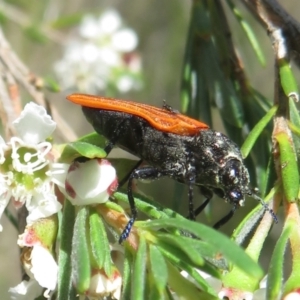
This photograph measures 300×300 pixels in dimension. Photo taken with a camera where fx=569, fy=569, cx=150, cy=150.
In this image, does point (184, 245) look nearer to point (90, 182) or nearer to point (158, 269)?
point (158, 269)

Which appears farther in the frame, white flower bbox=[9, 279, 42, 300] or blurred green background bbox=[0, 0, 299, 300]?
blurred green background bbox=[0, 0, 299, 300]

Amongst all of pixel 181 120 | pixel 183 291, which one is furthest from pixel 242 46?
pixel 183 291

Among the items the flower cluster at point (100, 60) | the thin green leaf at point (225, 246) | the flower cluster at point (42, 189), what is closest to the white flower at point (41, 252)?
the flower cluster at point (42, 189)

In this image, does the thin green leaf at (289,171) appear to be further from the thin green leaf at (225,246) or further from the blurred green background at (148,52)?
the blurred green background at (148,52)

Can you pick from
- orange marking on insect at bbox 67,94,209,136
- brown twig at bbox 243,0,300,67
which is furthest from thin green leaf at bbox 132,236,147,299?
brown twig at bbox 243,0,300,67

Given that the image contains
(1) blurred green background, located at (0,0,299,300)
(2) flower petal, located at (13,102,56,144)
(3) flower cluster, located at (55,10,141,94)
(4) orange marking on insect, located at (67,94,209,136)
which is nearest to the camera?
(2) flower petal, located at (13,102,56,144)

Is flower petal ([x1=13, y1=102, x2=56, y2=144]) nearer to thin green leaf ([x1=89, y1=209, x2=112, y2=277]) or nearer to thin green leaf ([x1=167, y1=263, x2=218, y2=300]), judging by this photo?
thin green leaf ([x1=89, y1=209, x2=112, y2=277])
